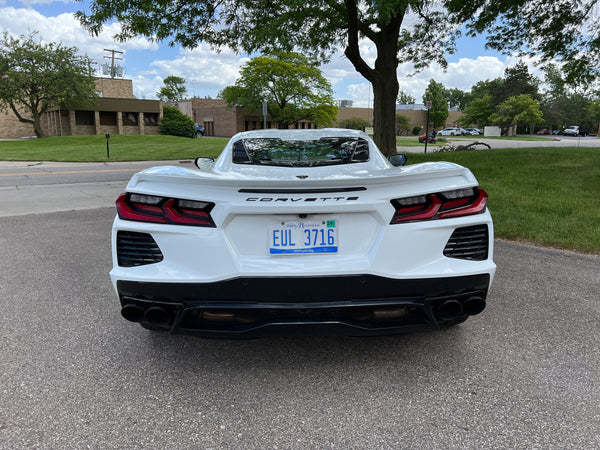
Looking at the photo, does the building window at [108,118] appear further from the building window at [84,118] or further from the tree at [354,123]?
the tree at [354,123]

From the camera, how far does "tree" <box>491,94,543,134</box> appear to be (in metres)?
63.2

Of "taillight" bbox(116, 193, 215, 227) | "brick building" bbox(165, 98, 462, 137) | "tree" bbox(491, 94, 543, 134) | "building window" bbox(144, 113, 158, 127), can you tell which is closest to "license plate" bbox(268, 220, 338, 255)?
"taillight" bbox(116, 193, 215, 227)

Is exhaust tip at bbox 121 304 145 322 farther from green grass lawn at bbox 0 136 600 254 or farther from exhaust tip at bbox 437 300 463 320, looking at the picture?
green grass lawn at bbox 0 136 600 254

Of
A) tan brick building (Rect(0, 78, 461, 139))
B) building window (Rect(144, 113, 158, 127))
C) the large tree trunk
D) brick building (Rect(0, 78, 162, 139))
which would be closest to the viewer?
the large tree trunk

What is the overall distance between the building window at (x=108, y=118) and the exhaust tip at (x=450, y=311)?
52481mm

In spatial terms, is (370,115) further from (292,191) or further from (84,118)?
(292,191)

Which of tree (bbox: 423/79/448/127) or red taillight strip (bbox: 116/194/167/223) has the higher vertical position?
tree (bbox: 423/79/448/127)

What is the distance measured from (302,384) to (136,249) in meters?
1.24

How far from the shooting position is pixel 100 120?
48.1 metres

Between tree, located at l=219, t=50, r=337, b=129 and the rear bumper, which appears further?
tree, located at l=219, t=50, r=337, b=129

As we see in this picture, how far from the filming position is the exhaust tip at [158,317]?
243cm

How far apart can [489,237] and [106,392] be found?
7.82 ft

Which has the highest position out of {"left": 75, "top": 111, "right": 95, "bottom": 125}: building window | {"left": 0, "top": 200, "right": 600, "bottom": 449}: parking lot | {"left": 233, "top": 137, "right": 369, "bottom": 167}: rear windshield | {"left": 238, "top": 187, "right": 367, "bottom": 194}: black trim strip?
{"left": 75, "top": 111, "right": 95, "bottom": 125}: building window

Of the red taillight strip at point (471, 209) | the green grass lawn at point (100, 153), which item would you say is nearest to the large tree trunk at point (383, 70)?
the red taillight strip at point (471, 209)
